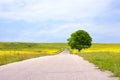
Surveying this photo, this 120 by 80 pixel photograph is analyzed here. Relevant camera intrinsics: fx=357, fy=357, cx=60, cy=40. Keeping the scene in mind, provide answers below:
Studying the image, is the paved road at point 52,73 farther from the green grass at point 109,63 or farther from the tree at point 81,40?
the tree at point 81,40

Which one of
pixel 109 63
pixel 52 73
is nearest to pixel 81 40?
pixel 109 63

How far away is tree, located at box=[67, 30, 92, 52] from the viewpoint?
10431 centimetres

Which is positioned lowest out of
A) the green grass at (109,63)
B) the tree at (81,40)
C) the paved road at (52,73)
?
the paved road at (52,73)

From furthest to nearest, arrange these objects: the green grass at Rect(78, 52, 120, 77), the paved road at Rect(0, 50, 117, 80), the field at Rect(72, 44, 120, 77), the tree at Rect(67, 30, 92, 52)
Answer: the tree at Rect(67, 30, 92, 52) → the field at Rect(72, 44, 120, 77) → the green grass at Rect(78, 52, 120, 77) → the paved road at Rect(0, 50, 117, 80)

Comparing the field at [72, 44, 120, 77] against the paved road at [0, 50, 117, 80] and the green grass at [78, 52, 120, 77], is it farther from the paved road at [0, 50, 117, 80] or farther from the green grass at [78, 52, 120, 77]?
the paved road at [0, 50, 117, 80]

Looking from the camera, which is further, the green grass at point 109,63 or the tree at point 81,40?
the tree at point 81,40

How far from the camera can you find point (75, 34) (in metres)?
107

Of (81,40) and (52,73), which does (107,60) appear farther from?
(81,40)

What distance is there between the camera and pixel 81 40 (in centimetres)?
10450

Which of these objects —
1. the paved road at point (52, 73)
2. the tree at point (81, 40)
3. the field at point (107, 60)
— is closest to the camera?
the paved road at point (52, 73)

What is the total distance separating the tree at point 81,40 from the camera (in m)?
104

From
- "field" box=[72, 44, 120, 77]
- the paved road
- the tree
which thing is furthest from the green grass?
the tree

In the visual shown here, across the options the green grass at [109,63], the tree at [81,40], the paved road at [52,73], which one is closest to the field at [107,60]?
the green grass at [109,63]

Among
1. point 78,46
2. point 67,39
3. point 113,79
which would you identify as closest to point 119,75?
point 113,79
